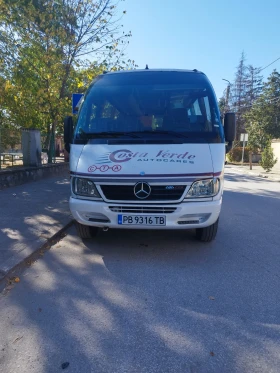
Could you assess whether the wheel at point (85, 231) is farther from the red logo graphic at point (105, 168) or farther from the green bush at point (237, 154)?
the green bush at point (237, 154)

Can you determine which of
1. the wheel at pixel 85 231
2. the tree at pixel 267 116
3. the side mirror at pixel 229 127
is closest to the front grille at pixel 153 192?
the wheel at pixel 85 231

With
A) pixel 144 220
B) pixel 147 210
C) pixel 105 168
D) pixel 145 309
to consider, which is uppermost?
pixel 105 168

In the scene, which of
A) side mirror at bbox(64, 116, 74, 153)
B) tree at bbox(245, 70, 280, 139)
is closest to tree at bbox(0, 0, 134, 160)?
side mirror at bbox(64, 116, 74, 153)

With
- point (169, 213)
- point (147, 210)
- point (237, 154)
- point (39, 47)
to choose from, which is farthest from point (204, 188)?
point (237, 154)

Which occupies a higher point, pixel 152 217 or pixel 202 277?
pixel 152 217

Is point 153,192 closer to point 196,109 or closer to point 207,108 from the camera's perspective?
point 196,109

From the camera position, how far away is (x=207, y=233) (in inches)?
187

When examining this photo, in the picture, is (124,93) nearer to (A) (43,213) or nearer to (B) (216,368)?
(A) (43,213)

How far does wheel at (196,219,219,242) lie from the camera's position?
4698 mm

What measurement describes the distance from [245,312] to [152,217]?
160 cm

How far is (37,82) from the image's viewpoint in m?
12.2

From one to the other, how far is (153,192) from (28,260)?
6.32 feet

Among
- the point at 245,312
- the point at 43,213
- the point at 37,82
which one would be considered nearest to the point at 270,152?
the point at 37,82

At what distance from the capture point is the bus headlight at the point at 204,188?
4.03 meters
